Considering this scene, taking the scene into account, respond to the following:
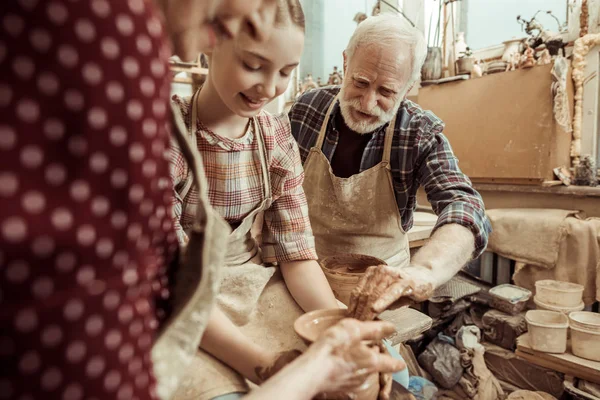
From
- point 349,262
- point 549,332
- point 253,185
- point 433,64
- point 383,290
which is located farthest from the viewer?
point 433,64

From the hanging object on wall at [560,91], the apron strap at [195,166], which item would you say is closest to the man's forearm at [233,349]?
the apron strap at [195,166]

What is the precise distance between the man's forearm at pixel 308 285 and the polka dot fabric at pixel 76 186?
993 mm

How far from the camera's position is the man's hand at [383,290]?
3.92 ft

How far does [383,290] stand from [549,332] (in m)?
2.39

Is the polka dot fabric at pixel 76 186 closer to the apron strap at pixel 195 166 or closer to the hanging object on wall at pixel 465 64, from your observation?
the apron strap at pixel 195 166

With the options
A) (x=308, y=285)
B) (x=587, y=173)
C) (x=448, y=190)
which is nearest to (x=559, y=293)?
(x=587, y=173)

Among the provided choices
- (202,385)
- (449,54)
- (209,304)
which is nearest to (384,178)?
(202,385)

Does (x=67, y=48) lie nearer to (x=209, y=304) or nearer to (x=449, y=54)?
(x=209, y=304)

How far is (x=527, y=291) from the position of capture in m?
3.59

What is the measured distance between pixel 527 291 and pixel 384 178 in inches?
80.9

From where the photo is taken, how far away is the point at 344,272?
1738 millimetres

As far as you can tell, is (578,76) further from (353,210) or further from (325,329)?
(325,329)

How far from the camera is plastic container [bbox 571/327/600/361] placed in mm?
2869

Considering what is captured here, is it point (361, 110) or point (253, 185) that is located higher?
point (361, 110)
